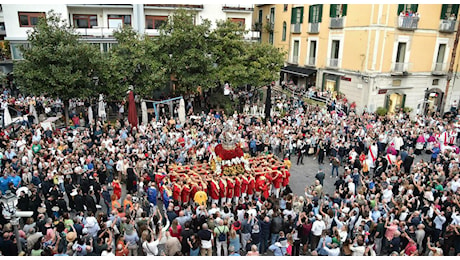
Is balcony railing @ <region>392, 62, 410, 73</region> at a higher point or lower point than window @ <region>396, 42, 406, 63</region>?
lower

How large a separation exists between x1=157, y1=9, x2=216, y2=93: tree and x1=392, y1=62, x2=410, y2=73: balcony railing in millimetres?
13999

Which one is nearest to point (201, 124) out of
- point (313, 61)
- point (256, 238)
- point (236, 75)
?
point (236, 75)

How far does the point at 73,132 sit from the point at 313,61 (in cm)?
2218

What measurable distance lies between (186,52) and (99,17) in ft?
41.2

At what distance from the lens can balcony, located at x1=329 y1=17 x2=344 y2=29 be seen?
27.2 m

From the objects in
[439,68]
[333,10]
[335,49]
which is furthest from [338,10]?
[439,68]

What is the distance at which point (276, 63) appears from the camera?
2455 cm

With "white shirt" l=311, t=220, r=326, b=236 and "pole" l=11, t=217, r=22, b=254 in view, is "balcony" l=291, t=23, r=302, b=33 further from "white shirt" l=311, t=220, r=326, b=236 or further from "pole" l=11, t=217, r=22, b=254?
"pole" l=11, t=217, r=22, b=254

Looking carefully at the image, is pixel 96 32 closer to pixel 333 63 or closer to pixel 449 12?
pixel 333 63

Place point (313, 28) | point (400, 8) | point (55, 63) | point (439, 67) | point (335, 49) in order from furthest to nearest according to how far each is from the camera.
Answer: point (313, 28)
point (335, 49)
point (439, 67)
point (400, 8)
point (55, 63)

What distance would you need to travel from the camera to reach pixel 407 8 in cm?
2492

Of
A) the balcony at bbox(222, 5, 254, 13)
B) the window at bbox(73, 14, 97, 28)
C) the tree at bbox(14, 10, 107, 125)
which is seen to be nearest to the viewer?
the tree at bbox(14, 10, 107, 125)

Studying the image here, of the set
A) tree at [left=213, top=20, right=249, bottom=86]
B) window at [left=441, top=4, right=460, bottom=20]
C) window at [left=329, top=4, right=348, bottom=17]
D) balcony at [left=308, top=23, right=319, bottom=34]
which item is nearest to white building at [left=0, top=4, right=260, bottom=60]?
tree at [left=213, top=20, right=249, bottom=86]

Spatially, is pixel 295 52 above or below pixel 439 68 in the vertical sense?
above
